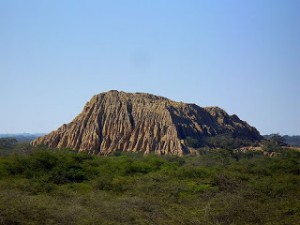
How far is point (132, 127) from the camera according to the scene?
209 ft

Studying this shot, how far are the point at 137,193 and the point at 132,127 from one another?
40.4 metres

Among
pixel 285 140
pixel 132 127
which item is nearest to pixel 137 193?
pixel 132 127

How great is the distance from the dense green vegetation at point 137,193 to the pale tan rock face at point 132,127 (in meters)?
23.4

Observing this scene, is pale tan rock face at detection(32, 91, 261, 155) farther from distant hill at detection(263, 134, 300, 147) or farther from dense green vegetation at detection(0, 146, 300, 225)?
dense green vegetation at detection(0, 146, 300, 225)

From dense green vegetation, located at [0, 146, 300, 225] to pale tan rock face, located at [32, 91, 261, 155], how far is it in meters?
23.4

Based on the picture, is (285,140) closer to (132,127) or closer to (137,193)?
(132,127)

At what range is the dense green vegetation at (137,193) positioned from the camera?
16.6 m

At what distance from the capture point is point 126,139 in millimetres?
61938

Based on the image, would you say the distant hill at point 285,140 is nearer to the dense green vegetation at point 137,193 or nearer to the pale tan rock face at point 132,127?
the pale tan rock face at point 132,127

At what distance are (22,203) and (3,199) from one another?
0.92 metres

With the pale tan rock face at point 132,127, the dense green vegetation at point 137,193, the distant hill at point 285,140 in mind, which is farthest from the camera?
the distant hill at point 285,140

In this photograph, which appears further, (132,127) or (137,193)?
(132,127)

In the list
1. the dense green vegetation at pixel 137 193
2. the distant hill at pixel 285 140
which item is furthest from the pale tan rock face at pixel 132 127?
the dense green vegetation at pixel 137 193

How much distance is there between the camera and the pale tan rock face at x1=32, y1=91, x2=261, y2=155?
60125 millimetres
